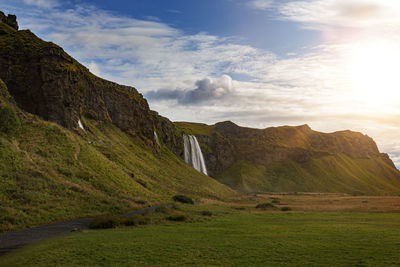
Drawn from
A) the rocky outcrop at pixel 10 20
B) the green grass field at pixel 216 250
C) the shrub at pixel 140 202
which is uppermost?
the rocky outcrop at pixel 10 20

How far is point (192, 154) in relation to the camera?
158625mm

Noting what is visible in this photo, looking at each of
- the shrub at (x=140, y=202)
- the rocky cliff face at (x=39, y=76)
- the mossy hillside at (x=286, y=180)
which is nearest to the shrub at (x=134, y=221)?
the shrub at (x=140, y=202)

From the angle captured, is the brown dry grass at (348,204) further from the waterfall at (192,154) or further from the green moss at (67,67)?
the waterfall at (192,154)

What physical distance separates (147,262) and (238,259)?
16.0 feet

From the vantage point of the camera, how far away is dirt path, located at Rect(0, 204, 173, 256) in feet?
69.8

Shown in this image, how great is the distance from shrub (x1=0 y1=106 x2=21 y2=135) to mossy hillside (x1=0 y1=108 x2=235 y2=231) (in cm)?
120

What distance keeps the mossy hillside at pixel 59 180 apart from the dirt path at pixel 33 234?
162 cm

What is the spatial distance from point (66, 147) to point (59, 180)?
1266cm

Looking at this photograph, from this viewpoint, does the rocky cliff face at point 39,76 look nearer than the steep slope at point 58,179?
No

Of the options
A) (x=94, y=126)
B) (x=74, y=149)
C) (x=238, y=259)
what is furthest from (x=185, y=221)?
(x=94, y=126)

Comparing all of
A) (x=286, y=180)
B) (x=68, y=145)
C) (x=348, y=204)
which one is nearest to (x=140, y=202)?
(x=68, y=145)

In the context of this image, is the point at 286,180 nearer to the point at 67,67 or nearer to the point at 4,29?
the point at 67,67

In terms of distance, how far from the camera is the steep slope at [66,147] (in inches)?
1452

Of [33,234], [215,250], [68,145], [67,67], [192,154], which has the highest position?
[67,67]
